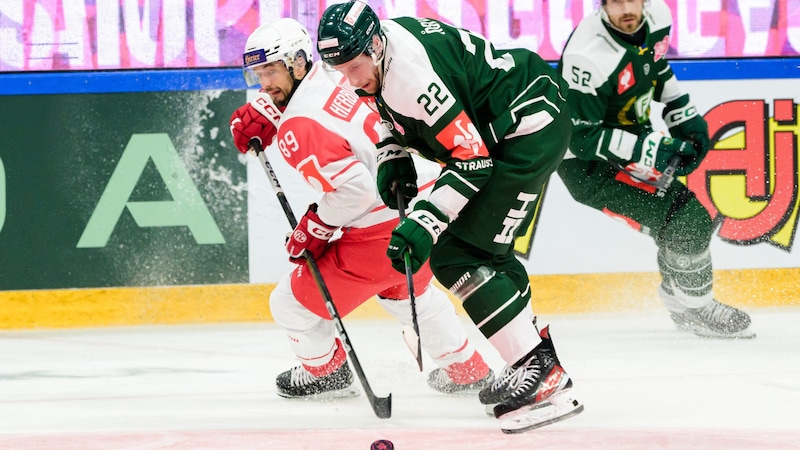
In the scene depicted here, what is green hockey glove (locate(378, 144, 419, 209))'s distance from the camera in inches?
106

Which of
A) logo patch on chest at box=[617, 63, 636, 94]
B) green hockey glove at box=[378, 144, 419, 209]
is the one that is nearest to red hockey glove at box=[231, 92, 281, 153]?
green hockey glove at box=[378, 144, 419, 209]

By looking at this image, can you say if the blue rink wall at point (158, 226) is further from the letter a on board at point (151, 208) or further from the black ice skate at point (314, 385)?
the black ice skate at point (314, 385)

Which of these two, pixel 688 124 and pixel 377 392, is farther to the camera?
pixel 688 124

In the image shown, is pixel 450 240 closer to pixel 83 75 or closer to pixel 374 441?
pixel 374 441

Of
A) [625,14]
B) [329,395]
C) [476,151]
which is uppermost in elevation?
[476,151]

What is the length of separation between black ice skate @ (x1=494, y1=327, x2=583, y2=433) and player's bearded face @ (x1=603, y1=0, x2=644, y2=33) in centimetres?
181

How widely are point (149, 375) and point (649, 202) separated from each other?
6.26ft

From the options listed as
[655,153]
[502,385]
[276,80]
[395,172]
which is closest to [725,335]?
[655,153]

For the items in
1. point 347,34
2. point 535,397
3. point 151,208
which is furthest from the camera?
point 151,208

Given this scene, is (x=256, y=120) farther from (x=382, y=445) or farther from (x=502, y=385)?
(x=382, y=445)

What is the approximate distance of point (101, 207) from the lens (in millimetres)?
4984

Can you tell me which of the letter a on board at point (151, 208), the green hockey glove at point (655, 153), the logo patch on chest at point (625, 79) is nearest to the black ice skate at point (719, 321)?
the green hockey glove at point (655, 153)

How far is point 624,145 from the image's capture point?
4031 mm

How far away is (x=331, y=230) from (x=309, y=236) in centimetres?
6
